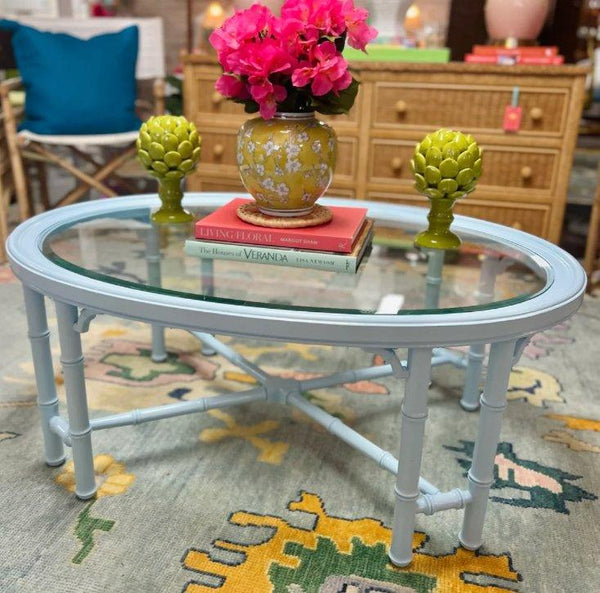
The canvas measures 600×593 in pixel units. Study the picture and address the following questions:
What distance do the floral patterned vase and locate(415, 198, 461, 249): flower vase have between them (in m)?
0.26

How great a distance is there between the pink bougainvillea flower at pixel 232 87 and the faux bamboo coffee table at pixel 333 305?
271 mm

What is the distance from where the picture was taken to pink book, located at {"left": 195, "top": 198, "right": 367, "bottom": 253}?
1080 mm

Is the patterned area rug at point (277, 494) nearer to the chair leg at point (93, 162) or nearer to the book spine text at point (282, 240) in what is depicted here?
the book spine text at point (282, 240)

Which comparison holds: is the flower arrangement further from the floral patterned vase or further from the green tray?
the green tray

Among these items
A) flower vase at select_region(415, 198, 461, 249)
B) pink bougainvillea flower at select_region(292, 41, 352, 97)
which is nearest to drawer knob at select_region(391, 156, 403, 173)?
flower vase at select_region(415, 198, 461, 249)

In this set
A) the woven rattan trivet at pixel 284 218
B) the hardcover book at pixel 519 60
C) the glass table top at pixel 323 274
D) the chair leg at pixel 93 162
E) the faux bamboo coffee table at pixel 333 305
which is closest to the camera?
the faux bamboo coffee table at pixel 333 305

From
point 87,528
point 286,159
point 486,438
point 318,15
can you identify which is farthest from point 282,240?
point 87,528

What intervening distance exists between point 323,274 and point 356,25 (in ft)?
1.40

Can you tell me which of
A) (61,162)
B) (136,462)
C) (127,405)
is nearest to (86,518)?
(136,462)

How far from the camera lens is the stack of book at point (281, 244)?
1.08 m

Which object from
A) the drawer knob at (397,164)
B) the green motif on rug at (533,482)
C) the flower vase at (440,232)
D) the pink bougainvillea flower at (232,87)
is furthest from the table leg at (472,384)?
the drawer knob at (397,164)

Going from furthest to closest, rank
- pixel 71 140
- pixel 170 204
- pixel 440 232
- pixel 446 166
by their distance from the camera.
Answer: pixel 71 140
pixel 170 204
pixel 440 232
pixel 446 166

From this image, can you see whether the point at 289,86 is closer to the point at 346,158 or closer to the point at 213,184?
the point at 346,158

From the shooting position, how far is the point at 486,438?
3.34 feet
